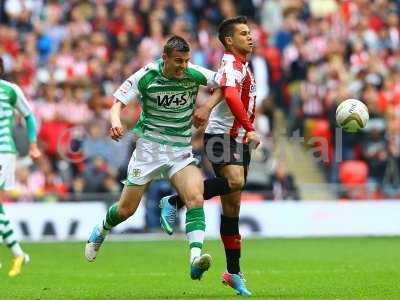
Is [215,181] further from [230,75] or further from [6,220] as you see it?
[6,220]

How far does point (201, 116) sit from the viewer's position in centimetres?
1114

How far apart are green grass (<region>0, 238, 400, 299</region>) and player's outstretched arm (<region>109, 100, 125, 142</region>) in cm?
162

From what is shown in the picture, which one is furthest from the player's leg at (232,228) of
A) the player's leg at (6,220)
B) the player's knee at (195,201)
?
the player's leg at (6,220)

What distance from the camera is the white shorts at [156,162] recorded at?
11672 mm

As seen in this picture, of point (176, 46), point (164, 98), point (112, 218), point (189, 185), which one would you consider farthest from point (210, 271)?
point (176, 46)

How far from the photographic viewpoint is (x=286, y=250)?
63.1 feet

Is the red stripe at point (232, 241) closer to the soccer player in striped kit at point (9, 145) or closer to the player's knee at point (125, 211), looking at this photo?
the player's knee at point (125, 211)

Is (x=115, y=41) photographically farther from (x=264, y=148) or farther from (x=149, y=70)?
(x=149, y=70)

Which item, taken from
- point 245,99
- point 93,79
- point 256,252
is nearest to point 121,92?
point 245,99

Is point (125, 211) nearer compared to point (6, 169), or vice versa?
point (125, 211)

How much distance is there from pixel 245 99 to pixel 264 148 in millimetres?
11784

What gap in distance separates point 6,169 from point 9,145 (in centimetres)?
31

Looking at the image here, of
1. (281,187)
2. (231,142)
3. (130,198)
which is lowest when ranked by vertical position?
(281,187)

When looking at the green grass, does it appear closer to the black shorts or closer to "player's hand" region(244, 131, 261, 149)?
the black shorts
